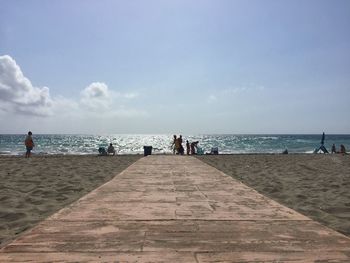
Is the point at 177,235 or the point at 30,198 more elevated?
the point at 177,235

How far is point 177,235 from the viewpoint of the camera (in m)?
3.88

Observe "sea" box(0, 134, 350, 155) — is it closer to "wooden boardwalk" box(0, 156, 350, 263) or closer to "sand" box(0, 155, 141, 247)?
"sand" box(0, 155, 141, 247)

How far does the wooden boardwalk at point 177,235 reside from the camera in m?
3.20

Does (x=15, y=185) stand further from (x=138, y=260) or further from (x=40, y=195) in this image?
(x=138, y=260)

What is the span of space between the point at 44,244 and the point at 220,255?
178 centimetres

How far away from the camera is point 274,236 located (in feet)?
12.8

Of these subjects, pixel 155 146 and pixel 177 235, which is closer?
pixel 177 235

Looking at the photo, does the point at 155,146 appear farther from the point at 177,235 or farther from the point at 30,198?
the point at 177,235

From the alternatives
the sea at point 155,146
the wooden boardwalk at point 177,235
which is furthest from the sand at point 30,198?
the sea at point 155,146

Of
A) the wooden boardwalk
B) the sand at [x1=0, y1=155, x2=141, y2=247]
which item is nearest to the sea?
the sand at [x1=0, y1=155, x2=141, y2=247]

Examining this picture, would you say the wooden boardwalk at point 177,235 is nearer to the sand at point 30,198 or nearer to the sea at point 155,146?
the sand at point 30,198

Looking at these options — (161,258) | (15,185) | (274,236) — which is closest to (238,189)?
(274,236)

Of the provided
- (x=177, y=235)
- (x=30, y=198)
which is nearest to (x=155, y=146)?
(x=30, y=198)

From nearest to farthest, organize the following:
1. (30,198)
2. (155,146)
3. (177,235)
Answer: (177,235) < (30,198) < (155,146)
